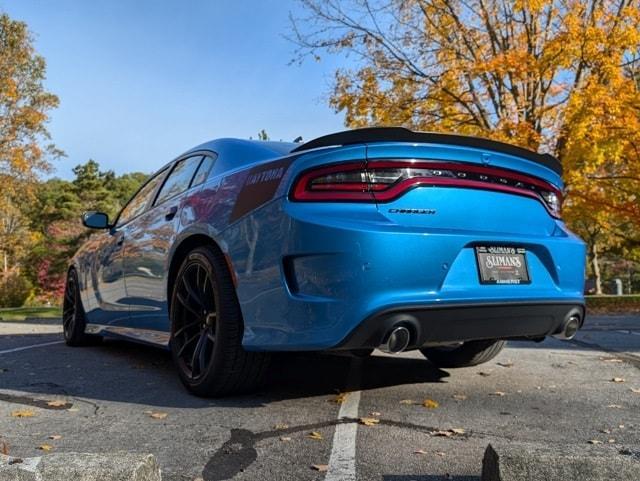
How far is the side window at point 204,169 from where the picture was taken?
3995 millimetres

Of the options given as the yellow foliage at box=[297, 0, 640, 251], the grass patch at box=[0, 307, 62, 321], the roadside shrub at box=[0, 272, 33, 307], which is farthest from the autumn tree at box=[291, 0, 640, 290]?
the roadside shrub at box=[0, 272, 33, 307]

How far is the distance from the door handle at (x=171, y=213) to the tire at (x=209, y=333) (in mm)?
431

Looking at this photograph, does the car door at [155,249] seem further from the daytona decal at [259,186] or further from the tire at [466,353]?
the tire at [466,353]

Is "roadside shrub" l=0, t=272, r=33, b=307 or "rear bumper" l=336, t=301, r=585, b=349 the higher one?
"rear bumper" l=336, t=301, r=585, b=349

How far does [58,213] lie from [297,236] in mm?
49032

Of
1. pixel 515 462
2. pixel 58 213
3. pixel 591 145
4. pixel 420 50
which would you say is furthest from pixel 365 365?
pixel 58 213

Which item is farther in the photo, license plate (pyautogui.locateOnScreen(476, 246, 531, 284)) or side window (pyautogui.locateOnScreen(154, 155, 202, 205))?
side window (pyautogui.locateOnScreen(154, 155, 202, 205))

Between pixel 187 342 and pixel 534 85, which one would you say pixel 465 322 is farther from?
pixel 534 85

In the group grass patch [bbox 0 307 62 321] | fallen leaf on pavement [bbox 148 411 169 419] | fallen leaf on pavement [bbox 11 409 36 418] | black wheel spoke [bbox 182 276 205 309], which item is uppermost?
black wheel spoke [bbox 182 276 205 309]

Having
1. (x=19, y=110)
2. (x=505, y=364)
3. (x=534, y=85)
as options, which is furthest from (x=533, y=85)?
(x=19, y=110)

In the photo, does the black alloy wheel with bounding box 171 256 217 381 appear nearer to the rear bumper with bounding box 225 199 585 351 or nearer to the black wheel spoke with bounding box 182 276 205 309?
the black wheel spoke with bounding box 182 276 205 309

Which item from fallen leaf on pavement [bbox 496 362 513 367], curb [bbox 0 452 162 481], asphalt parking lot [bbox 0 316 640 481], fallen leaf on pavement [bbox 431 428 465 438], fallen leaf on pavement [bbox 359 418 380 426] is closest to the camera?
curb [bbox 0 452 162 481]

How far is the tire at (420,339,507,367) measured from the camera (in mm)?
4426

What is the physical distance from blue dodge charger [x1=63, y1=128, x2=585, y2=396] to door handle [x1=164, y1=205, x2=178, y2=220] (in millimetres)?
173
